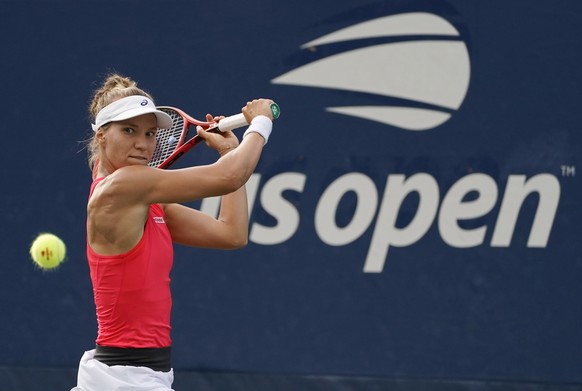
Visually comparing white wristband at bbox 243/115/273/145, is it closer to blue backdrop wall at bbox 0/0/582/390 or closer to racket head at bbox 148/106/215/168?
racket head at bbox 148/106/215/168

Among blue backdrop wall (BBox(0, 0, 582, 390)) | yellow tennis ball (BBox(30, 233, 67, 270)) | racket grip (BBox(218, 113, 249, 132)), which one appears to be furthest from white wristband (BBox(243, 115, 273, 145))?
blue backdrop wall (BBox(0, 0, 582, 390))

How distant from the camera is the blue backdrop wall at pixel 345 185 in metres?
5.40

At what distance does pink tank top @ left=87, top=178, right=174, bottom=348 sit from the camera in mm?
3385

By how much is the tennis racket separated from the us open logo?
52.4 inches

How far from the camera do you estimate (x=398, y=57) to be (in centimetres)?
547

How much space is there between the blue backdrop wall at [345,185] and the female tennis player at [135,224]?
2.03 m

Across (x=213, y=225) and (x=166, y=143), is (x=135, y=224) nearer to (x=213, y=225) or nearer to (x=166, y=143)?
(x=213, y=225)

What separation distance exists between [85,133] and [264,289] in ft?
3.90

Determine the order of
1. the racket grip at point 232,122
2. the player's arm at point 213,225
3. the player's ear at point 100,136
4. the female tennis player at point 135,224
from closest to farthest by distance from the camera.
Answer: the female tennis player at point 135,224 < the player's ear at point 100,136 < the racket grip at point 232,122 < the player's arm at point 213,225

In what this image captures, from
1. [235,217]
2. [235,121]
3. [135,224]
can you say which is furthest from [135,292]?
[235,121]

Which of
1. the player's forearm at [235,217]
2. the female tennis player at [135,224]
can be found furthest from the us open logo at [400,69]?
the female tennis player at [135,224]

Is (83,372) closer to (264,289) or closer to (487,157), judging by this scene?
(264,289)

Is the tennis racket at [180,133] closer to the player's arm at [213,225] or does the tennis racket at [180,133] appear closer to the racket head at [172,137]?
the racket head at [172,137]

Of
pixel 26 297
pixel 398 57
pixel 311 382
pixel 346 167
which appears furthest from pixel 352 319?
pixel 26 297
